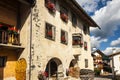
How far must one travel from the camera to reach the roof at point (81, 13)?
66.0ft

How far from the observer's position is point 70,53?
2059cm

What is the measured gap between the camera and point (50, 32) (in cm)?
1627

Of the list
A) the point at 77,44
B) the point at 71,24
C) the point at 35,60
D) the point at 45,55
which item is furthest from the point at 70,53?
the point at 35,60

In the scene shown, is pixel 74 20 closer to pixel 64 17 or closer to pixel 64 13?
pixel 64 13

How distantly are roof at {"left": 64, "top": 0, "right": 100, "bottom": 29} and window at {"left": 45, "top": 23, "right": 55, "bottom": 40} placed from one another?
431 cm

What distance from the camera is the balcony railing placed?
12.8 m

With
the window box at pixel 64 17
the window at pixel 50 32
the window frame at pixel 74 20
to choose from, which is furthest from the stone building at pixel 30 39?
the window frame at pixel 74 20

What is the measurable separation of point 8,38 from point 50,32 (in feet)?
13.7

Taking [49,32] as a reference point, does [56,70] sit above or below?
below

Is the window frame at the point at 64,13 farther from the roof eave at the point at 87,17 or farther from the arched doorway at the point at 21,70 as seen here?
the arched doorway at the point at 21,70

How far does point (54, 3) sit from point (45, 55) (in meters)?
5.85

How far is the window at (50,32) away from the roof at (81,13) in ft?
14.2

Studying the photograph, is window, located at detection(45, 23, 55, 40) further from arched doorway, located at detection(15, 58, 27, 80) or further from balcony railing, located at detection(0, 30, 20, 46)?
arched doorway, located at detection(15, 58, 27, 80)

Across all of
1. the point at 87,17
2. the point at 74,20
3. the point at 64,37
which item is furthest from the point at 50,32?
the point at 87,17
